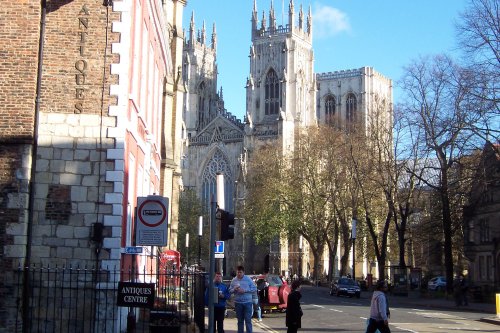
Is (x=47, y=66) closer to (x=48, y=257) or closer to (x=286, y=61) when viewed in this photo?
(x=48, y=257)

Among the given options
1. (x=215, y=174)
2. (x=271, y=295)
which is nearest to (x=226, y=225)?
(x=271, y=295)

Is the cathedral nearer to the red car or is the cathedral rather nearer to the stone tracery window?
the stone tracery window

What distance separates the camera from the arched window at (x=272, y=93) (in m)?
98.2

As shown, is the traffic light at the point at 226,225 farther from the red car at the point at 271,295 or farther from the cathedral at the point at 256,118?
the cathedral at the point at 256,118

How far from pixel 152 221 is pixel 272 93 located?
86.9 m

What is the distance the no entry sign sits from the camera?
1336 cm

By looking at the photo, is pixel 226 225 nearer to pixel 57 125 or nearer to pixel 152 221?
pixel 152 221

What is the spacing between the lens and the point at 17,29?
1595 centimetres

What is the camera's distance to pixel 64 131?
1584 cm

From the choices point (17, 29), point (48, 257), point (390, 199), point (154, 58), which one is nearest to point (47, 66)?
point (17, 29)

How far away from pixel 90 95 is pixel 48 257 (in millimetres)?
3465

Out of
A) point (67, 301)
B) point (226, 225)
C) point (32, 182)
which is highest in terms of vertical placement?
point (32, 182)

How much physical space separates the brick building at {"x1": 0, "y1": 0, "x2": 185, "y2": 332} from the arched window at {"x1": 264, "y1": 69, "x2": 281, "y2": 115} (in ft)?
268

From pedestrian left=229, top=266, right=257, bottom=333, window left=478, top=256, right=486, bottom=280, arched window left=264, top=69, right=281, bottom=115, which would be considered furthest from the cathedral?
pedestrian left=229, top=266, right=257, bottom=333
